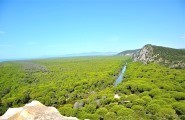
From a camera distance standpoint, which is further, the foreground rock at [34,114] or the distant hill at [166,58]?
the distant hill at [166,58]

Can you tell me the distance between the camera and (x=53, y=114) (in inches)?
816

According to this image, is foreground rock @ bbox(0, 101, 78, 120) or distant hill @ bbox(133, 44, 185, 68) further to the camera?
distant hill @ bbox(133, 44, 185, 68)

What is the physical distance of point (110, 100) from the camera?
1845 inches

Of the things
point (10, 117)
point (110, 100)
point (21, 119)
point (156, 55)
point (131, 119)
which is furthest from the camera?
point (156, 55)

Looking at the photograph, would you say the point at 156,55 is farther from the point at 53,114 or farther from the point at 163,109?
the point at 53,114

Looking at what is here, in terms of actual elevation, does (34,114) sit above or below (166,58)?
above

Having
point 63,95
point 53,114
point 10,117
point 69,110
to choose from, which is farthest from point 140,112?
point 63,95

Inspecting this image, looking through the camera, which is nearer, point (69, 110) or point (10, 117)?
point (10, 117)

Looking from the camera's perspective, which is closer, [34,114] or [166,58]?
[34,114]

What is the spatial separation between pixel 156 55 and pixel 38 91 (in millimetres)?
116156

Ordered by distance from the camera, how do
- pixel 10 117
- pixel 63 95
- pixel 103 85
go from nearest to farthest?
pixel 10 117 < pixel 63 95 < pixel 103 85

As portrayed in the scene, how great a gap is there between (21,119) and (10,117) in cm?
198

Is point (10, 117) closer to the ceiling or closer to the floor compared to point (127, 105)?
closer to the ceiling

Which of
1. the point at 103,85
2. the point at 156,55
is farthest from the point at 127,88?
the point at 156,55
